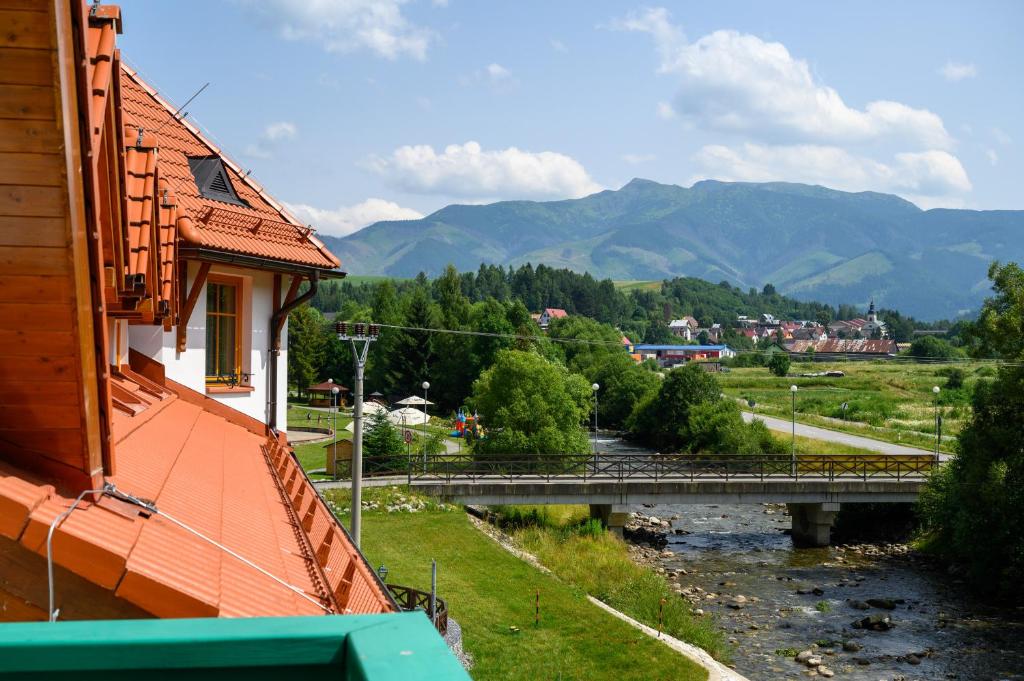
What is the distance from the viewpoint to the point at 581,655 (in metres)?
19.9

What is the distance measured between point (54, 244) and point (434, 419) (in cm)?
7075

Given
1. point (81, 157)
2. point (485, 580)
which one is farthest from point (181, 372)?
point (485, 580)

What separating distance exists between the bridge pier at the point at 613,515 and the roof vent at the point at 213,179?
92.6 feet

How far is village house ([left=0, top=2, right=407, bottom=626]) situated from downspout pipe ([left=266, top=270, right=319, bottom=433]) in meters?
1.67

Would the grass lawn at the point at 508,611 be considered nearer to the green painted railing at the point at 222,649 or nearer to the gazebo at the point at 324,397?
the green painted railing at the point at 222,649

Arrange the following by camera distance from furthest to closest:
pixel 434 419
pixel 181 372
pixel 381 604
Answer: pixel 434 419
pixel 181 372
pixel 381 604

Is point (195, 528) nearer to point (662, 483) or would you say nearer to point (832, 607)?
point (832, 607)

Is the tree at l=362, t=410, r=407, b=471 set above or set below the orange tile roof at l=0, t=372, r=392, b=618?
below

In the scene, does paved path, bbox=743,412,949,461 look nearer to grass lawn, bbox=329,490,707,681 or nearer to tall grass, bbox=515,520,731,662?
tall grass, bbox=515,520,731,662

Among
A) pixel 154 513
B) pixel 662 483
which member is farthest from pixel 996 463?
pixel 154 513

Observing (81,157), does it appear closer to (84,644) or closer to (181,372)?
(84,644)

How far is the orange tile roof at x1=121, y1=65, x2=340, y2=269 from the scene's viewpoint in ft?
31.5

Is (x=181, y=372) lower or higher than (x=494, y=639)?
higher

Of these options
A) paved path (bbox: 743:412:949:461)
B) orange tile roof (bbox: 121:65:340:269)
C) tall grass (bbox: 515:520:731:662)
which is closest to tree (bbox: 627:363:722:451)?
paved path (bbox: 743:412:949:461)
